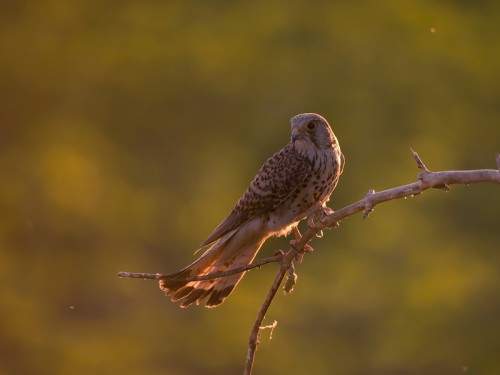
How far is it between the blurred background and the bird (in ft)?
34.0

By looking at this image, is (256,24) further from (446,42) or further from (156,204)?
(156,204)

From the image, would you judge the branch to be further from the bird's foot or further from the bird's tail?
the bird's tail

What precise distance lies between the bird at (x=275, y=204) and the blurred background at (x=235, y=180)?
34.0 ft

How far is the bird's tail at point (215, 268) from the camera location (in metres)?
4.70

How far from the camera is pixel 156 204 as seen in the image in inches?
785

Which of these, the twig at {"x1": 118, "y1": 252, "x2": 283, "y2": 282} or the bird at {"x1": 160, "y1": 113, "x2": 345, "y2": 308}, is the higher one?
the twig at {"x1": 118, "y1": 252, "x2": 283, "y2": 282}

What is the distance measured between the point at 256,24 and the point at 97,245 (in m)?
9.91

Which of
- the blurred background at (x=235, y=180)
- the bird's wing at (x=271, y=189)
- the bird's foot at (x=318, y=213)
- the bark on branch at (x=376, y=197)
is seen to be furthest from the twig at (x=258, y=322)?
the blurred background at (x=235, y=180)

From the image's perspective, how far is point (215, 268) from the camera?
190 inches

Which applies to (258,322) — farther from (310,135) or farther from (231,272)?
(310,135)

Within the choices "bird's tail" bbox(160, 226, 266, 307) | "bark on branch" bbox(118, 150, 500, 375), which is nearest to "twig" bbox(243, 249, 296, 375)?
"bark on branch" bbox(118, 150, 500, 375)

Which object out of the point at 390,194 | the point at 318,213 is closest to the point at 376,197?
the point at 390,194

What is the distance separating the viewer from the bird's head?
16.3ft

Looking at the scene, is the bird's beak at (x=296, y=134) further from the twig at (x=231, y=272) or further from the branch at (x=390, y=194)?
the twig at (x=231, y=272)
